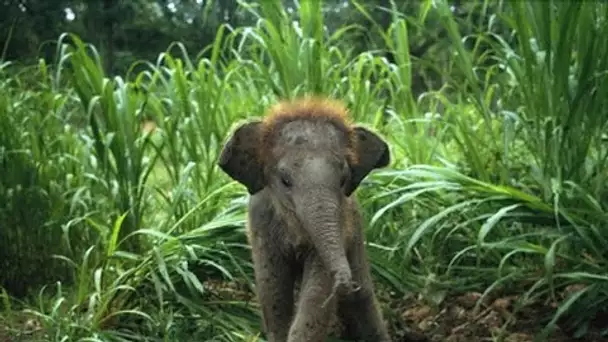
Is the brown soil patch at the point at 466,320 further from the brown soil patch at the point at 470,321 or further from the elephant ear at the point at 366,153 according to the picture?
the elephant ear at the point at 366,153

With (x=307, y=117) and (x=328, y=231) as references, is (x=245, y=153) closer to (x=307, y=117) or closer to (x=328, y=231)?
(x=307, y=117)

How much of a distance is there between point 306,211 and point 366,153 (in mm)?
400

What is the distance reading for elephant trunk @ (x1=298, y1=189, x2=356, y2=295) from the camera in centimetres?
229

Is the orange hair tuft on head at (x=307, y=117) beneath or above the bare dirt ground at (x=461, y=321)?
above

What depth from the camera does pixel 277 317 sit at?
2713 millimetres

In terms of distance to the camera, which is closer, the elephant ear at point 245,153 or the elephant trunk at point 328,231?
the elephant trunk at point 328,231

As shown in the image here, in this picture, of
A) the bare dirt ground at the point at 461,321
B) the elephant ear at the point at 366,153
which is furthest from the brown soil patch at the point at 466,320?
the elephant ear at the point at 366,153

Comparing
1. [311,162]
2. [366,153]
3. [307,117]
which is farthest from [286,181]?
[366,153]

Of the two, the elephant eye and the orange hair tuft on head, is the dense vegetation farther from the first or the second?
the elephant eye

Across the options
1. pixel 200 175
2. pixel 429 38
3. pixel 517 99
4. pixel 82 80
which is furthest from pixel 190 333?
pixel 429 38

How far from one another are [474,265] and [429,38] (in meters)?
3.30

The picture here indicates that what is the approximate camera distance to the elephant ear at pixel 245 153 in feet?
8.64

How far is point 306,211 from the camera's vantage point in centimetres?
237

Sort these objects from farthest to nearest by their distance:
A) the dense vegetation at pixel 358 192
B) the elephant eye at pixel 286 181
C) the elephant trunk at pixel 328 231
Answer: the dense vegetation at pixel 358 192
the elephant eye at pixel 286 181
the elephant trunk at pixel 328 231
